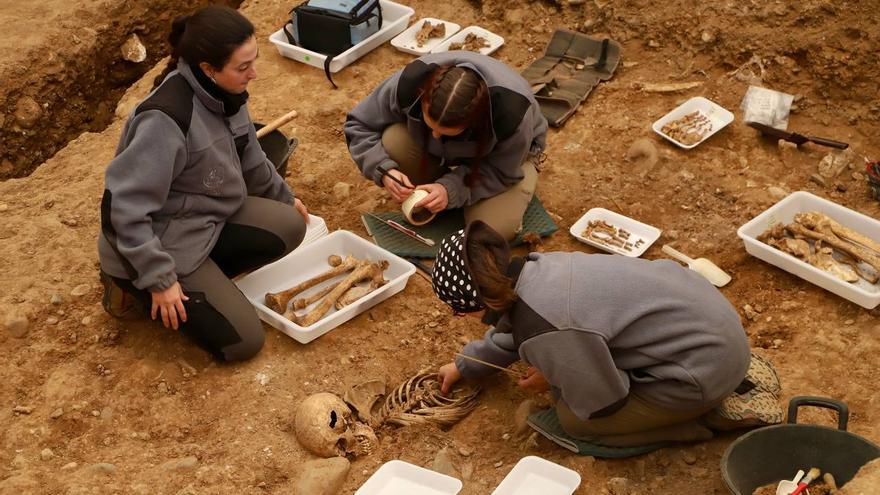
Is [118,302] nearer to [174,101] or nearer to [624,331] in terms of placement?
[174,101]

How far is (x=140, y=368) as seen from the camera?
375cm

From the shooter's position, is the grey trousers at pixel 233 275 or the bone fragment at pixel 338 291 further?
the bone fragment at pixel 338 291

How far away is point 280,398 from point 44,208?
190 cm

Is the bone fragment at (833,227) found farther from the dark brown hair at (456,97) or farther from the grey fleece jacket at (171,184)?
the grey fleece jacket at (171,184)

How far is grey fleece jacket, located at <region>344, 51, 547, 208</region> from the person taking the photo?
3.96 meters

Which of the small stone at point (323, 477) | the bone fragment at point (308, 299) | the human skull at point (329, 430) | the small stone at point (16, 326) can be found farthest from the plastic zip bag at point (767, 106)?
the small stone at point (16, 326)

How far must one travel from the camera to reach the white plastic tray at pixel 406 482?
10.2 feet

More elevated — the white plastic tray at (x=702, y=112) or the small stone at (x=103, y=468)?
the white plastic tray at (x=702, y=112)

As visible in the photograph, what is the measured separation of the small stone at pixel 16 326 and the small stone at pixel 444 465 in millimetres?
1965

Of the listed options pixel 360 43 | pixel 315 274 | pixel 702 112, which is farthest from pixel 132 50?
pixel 702 112

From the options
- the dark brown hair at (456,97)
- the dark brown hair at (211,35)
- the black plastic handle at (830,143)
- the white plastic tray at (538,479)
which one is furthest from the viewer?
the black plastic handle at (830,143)

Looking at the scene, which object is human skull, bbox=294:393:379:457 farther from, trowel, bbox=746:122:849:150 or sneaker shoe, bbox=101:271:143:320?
trowel, bbox=746:122:849:150

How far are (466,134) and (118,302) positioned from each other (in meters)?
1.71

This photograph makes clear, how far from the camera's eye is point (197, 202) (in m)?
3.62
